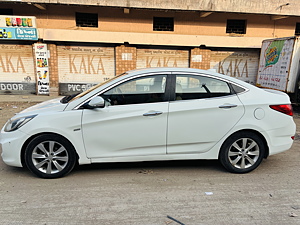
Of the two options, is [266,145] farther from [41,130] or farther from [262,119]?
[41,130]

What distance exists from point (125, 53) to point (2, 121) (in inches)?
275

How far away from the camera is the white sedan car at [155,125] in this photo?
3498 mm

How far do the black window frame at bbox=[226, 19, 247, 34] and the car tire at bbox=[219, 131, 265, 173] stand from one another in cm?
1079

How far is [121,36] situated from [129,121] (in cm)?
955

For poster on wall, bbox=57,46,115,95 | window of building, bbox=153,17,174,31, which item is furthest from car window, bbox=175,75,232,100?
window of building, bbox=153,17,174,31

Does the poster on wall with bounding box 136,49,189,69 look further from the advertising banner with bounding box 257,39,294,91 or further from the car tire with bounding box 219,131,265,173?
the car tire with bounding box 219,131,265,173

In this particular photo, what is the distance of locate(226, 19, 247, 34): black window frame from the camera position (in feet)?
42.9

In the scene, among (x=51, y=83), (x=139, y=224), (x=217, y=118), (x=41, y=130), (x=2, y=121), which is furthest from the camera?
(x=51, y=83)

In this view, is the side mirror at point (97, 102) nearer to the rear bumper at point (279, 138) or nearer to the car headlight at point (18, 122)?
→ the car headlight at point (18, 122)

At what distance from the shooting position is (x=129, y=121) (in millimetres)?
3541

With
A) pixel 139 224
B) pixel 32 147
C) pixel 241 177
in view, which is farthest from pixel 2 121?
pixel 241 177

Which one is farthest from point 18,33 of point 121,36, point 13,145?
point 13,145

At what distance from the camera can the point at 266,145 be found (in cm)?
384

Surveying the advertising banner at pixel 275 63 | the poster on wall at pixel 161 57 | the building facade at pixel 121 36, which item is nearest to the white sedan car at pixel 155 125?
the advertising banner at pixel 275 63
